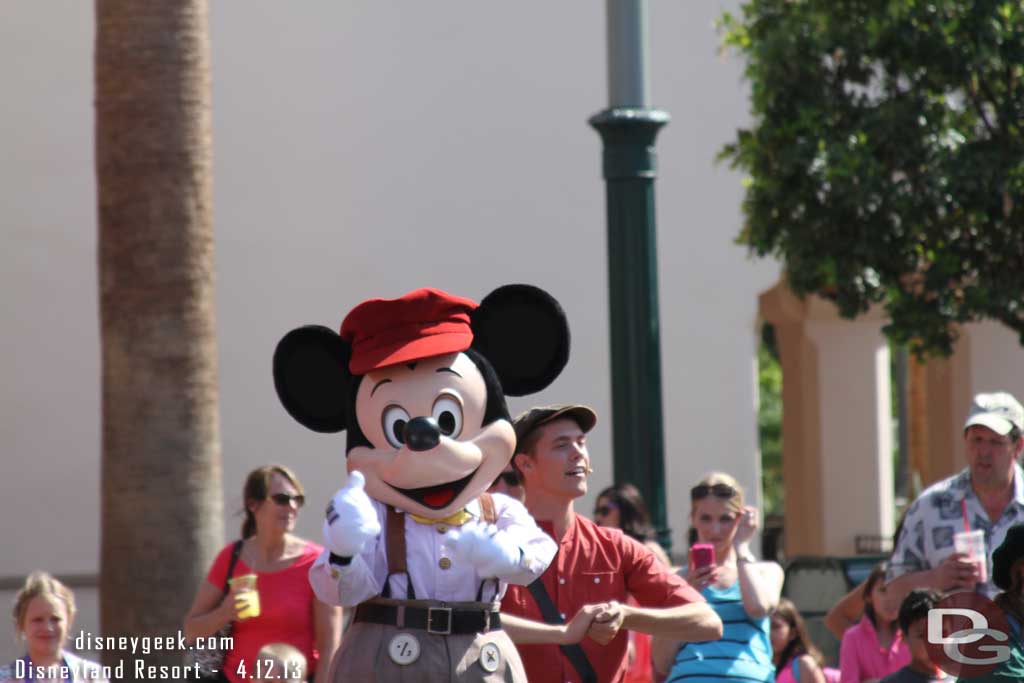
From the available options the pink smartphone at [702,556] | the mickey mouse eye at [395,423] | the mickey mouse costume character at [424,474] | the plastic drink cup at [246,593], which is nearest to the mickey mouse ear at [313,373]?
the mickey mouse costume character at [424,474]

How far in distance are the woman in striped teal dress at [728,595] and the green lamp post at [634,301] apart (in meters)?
1.43

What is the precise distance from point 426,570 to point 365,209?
7.93 meters

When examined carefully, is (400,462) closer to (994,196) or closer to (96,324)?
(994,196)

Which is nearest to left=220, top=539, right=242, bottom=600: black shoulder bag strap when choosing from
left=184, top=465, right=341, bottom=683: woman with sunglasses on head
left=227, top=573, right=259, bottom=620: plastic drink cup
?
left=184, top=465, right=341, bottom=683: woman with sunglasses on head

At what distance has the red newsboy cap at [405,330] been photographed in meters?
4.33

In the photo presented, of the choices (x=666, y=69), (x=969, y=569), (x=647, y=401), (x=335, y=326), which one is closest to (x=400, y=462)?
(x=969, y=569)

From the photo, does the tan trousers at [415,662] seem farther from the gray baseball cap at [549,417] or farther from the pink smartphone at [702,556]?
the pink smartphone at [702,556]

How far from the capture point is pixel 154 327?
7777 mm

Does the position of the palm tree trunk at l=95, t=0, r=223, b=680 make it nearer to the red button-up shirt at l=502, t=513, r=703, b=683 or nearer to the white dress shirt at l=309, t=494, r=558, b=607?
the red button-up shirt at l=502, t=513, r=703, b=683

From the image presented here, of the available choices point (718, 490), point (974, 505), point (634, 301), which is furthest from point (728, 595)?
point (634, 301)

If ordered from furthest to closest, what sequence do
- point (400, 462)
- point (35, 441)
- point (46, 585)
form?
point (35, 441) < point (46, 585) < point (400, 462)

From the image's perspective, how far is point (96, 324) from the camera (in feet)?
37.9

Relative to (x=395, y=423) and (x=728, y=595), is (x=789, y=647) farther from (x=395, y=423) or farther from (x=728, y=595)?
(x=395, y=423)

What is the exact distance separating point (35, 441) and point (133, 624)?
406 cm
